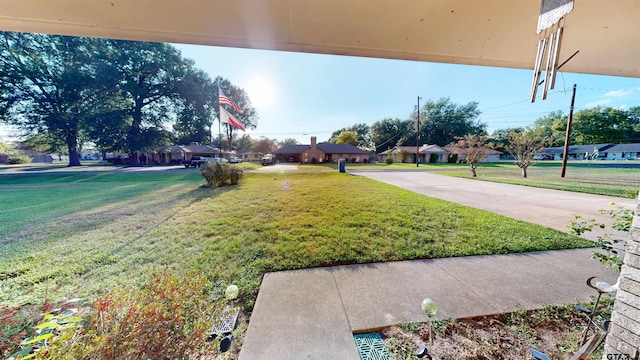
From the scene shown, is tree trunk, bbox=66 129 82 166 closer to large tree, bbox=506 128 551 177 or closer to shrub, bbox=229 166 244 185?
shrub, bbox=229 166 244 185

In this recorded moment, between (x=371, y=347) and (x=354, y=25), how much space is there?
2893mm

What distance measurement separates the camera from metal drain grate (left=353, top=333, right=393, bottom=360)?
1.64m

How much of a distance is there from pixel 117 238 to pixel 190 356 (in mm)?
4076

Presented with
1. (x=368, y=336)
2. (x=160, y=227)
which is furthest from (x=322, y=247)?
(x=160, y=227)

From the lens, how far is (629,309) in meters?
1.26

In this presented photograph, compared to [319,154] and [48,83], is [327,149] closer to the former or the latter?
[319,154]

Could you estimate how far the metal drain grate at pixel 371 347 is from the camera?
1.64 metres

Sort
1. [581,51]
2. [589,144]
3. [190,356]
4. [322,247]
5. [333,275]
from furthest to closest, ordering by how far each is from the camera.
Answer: [589,144] < [322,247] < [333,275] < [581,51] < [190,356]

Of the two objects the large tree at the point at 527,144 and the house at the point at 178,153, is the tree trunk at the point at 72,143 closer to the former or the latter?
the house at the point at 178,153

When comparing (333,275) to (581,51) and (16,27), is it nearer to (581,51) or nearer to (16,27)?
(581,51)

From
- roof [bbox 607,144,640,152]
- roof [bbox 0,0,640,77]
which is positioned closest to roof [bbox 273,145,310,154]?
roof [bbox 0,0,640,77]

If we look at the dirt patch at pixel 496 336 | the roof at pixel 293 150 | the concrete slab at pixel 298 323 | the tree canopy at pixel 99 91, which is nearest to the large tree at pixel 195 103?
the tree canopy at pixel 99 91

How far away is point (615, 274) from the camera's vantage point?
8.85ft

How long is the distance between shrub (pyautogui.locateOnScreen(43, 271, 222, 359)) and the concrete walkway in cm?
59
